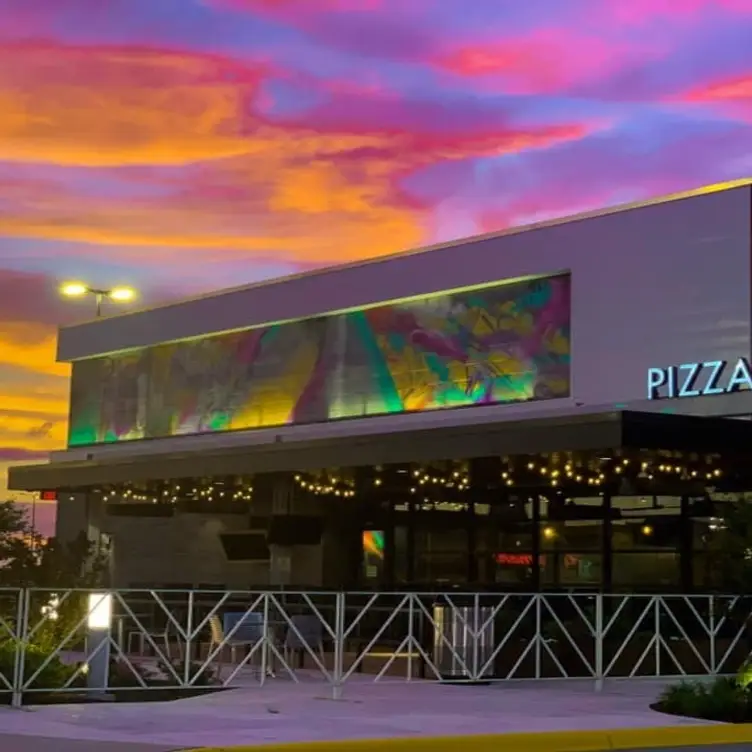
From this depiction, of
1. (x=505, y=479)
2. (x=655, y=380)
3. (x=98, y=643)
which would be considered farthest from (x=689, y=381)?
(x=98, y=643)

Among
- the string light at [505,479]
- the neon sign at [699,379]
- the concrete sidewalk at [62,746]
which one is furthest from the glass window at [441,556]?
the concrete sidewalk at [62,746]

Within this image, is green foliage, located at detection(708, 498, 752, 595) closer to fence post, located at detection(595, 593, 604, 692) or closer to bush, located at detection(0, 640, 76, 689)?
fence post, located at detection(595, 593, 604, 692)

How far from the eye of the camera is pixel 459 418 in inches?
983

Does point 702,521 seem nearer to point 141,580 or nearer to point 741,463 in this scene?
point 741,463

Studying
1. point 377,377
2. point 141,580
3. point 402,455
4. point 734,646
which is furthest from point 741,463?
point 141,580

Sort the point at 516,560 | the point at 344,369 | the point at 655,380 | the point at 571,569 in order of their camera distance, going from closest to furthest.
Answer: the point at 655,380 < the point at 571,569 < the point at 516,560 < the point at 344,369

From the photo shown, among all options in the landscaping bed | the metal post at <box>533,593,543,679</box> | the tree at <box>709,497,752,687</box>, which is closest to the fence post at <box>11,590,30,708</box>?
the landscaping bed

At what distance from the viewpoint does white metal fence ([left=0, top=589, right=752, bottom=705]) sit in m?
14.3

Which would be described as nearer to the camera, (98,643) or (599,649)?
(98,643)

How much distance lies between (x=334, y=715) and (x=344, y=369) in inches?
612

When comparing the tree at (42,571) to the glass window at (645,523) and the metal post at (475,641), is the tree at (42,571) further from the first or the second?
the glass window at (645,523)

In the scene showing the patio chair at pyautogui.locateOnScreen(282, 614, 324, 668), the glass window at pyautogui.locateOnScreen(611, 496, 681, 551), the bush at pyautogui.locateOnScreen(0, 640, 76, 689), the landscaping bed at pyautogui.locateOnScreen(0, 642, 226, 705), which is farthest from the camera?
the glass window at pyautogui.locateOnScreen(611, 496, 681, 551)

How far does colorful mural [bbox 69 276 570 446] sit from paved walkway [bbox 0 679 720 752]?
30.4ft

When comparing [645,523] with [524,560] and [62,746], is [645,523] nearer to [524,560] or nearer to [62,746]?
[524,560]
